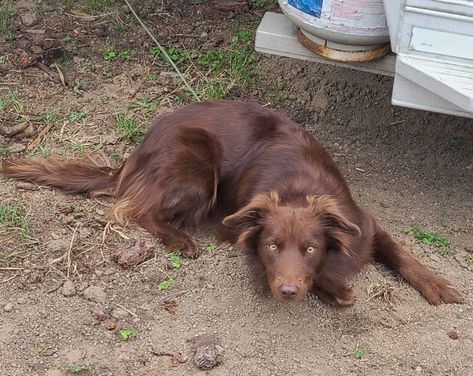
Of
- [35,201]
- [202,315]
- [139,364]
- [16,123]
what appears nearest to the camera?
[139,364]

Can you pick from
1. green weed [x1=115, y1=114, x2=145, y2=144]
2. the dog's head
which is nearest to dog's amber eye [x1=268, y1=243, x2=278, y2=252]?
the dog's head

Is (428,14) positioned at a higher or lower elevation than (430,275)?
higher

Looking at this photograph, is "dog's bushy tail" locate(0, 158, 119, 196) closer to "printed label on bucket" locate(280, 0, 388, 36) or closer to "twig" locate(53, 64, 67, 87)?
"twig" locate(53, 64, 67, 87)

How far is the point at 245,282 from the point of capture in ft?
15.0

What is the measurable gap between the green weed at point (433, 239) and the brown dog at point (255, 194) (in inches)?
11.8

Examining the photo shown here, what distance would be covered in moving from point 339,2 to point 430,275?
1.61m

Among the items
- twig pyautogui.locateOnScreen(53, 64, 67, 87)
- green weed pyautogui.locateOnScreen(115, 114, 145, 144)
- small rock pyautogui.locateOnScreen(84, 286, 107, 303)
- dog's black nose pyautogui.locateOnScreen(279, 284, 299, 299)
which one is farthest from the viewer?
twig pyautogui.locateOnScreen(53, 64, 67, 87)

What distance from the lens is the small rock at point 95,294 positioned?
4.42 meters

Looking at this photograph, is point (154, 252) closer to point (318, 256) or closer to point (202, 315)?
point (202, 315)

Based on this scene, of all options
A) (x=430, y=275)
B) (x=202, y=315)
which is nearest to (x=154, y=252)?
(x=202, y=315)

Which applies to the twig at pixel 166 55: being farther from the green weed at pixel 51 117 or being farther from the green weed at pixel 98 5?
the green weed at pixel 51 117

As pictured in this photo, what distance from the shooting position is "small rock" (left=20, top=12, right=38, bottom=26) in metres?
6.83

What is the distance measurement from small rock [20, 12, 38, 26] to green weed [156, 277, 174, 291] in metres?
3.15

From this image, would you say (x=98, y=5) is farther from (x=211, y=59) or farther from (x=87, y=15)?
(x=211, y=59)
